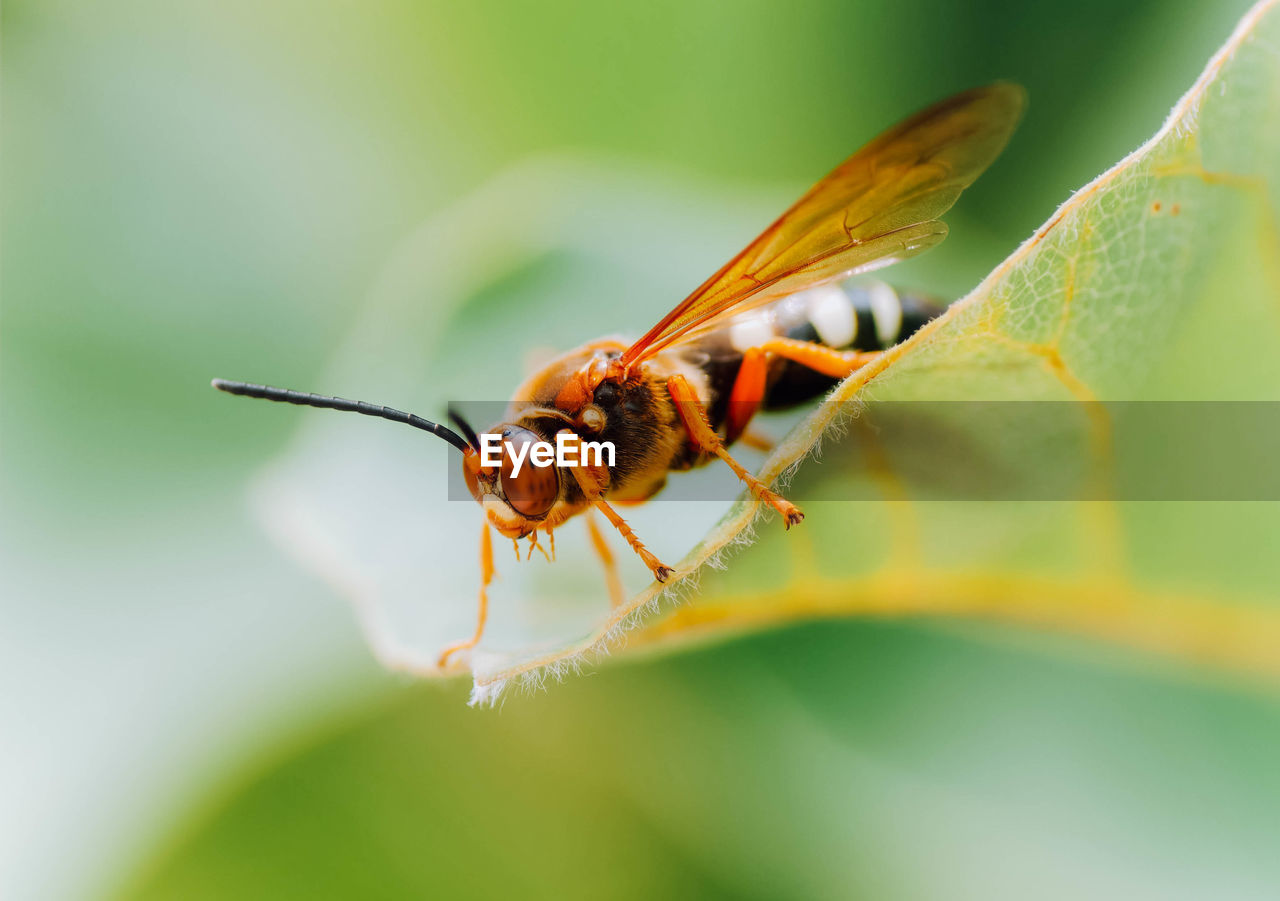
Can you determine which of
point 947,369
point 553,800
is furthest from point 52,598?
point 947,369

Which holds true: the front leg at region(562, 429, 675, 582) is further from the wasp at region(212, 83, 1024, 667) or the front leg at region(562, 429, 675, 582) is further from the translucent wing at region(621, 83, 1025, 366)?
the translucent wing at region(621, 83, 1025, 366)

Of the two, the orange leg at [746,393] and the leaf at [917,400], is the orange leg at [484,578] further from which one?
the orange leg at [746,393]

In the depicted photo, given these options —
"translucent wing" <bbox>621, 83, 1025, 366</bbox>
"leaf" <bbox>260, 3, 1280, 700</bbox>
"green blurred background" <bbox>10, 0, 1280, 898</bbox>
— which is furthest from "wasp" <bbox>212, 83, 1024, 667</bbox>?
"green blurred background" <bbox>10, 0, 1280, 898</bbox>

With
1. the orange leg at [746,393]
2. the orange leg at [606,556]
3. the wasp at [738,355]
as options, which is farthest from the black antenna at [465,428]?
the orange leg at [746,393]

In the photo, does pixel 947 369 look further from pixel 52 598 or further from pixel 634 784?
pixel 52 598

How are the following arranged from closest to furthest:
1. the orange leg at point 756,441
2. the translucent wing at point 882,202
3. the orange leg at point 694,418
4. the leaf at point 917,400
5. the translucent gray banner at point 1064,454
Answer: the leaf at point 917,400 < the translucent gray banner at point 1064,454 < the translucent wing at point 882,202 < the orange leg at point 694,418 < the orange leg at point 756,441
